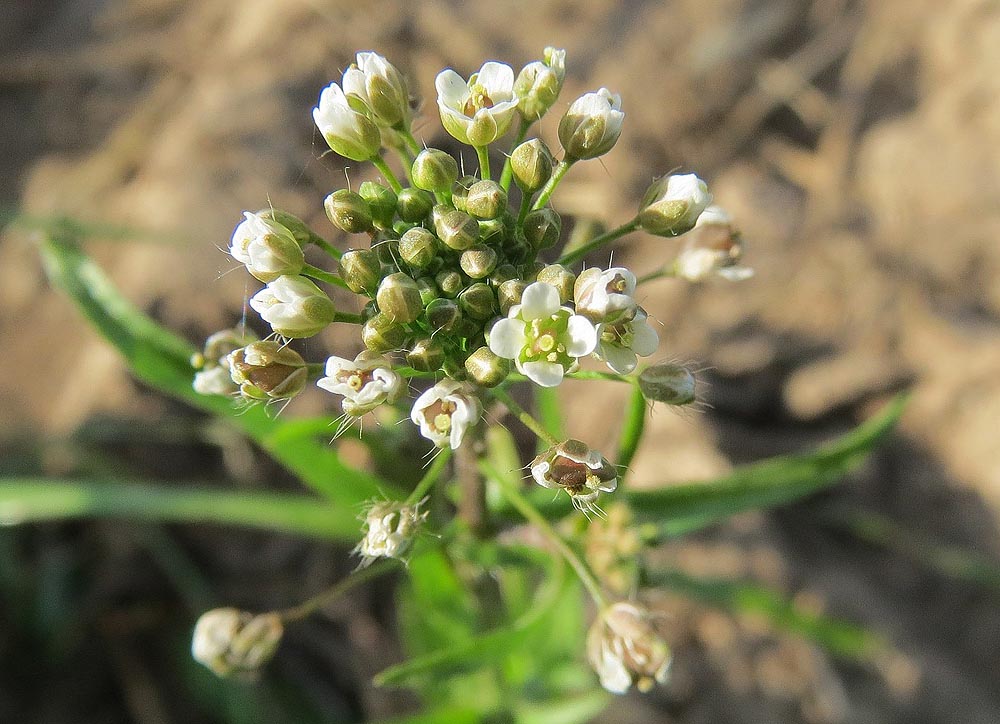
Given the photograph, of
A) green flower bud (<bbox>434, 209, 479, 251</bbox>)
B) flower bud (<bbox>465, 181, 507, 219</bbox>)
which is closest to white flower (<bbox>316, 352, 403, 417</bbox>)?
green flower bud (<bbox>434, 209, 479, 251</bbox>)

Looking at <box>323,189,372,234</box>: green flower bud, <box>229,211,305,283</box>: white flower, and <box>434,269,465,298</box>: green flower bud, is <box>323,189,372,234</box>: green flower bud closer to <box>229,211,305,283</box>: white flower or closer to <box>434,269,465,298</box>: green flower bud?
<box>229,211,305,283</box>: white flower

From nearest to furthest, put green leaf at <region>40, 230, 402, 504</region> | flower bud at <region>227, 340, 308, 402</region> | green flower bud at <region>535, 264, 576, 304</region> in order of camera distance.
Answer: green flower bud at <region>535, 264, 576, 304</region> < flower bud at <region>227, 340, 308, 402</region> < green leaf at <region>40, 230, 402, 504</region>

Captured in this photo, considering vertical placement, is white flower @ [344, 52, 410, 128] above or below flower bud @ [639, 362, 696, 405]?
above

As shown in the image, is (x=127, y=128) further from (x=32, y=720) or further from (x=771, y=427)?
(x=771, y=427)

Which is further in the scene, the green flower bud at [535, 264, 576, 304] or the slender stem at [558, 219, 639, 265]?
the slender stem at [558, 219, 639, 265]

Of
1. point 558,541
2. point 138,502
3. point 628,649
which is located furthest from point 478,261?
point 138,502
